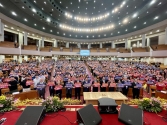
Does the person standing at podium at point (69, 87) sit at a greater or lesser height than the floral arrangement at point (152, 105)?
lesser

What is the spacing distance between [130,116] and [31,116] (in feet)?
7.65

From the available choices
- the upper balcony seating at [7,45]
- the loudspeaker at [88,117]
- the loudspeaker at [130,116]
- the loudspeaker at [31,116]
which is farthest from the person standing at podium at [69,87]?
the upper balcony seating at [7,45]

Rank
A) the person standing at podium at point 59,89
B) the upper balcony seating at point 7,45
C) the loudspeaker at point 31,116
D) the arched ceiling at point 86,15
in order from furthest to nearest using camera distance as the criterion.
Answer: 1. the arched ceiling at point 86,15
2. the upper balcony seating at point 7,45
3. the person standing at podium at point 59,89
4. the loudspeaker at point 31,116

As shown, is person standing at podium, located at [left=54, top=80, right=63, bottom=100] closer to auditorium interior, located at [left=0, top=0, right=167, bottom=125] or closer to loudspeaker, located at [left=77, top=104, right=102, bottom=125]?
auditorium interior, located at [left=0, top=0, right=167, bottom=125]

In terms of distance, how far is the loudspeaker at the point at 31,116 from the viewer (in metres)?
2.31

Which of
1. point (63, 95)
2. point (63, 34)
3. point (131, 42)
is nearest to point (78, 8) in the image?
point (63, 34)

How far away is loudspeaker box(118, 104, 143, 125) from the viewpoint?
2.41 metres

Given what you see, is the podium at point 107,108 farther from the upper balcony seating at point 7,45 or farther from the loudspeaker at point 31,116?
the upper balcony seating at point 7,45

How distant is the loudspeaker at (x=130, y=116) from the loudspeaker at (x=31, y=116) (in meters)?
1.92

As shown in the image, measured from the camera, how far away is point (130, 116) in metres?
2.56

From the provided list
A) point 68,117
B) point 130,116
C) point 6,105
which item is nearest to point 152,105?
point 130,116

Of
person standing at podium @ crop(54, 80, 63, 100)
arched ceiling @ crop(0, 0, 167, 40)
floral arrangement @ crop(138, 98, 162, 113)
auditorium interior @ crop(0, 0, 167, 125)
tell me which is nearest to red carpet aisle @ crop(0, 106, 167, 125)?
auditorium interior @ crop(0, 0, 167, 125)

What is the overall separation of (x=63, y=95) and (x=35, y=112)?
5.24 metres

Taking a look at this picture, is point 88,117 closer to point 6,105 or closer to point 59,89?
point 6,105
